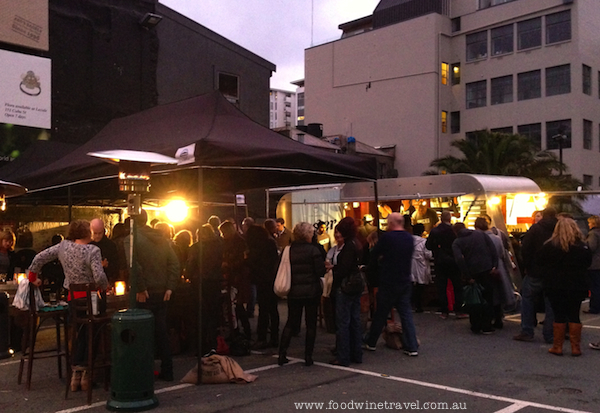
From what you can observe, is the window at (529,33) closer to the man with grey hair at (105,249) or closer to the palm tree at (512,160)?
the palm tree at (512,160)

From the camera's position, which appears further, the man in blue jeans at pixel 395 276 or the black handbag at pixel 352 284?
the man in blue jeans at pixel 395 276

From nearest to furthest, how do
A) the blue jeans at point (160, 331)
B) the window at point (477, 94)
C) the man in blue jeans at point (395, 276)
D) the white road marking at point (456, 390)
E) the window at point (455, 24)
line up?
the white road marking at point (456, 390) → the blue jeans at point (160, 331) → the man in blue jeans at point (395, 276) → the window at point (477, 94) → the window at point (455, 24)

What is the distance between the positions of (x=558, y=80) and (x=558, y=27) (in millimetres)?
3274

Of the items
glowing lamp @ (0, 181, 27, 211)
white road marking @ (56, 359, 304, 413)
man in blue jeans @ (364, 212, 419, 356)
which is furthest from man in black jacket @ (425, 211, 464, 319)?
glowing lamp @ (0, 181, 27, 211)

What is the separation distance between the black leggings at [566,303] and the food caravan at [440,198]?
5064 millimetres

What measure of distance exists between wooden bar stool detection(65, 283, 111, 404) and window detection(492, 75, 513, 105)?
38423 millimetres

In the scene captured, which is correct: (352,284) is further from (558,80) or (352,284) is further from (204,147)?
(558,80)

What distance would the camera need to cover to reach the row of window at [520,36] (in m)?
37.9

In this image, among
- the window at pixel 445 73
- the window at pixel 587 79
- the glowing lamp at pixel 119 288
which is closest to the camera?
the glowing lamp at pixel 119 288

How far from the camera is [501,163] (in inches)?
1120

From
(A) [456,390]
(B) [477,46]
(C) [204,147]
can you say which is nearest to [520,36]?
(B) [477,46]

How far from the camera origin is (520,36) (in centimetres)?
4000

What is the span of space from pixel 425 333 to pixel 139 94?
463 inches

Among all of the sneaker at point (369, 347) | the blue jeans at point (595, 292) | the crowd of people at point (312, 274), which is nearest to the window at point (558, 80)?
the blue jeans at point (595, 292)
